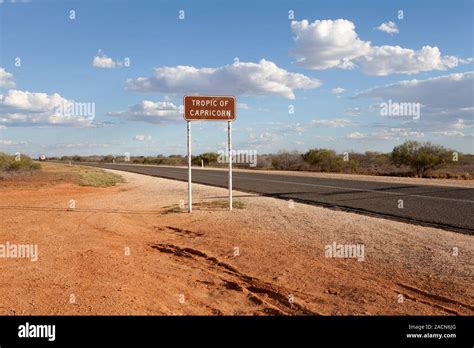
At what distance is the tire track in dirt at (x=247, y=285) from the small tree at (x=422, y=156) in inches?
1311

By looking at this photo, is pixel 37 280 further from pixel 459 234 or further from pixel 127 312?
pixel 459 234

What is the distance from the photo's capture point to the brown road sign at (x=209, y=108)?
1329 centimetres

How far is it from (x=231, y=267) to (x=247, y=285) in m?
0.98

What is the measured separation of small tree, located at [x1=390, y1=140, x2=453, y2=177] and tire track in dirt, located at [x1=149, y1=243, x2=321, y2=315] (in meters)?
33.3

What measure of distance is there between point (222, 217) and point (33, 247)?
5145 millimetres

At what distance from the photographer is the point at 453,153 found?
3762 cm

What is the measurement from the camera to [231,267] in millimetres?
7188

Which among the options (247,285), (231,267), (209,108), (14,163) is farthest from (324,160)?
(247,285)

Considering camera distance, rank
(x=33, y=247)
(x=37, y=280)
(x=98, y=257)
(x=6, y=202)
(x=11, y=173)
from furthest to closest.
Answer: (x=11, y=173) < (x=6, y=202) < (x=33, y=247) < (x=98, y=257) < (x=37, y=280)

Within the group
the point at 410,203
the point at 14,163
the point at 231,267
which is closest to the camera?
the point at 231,267
